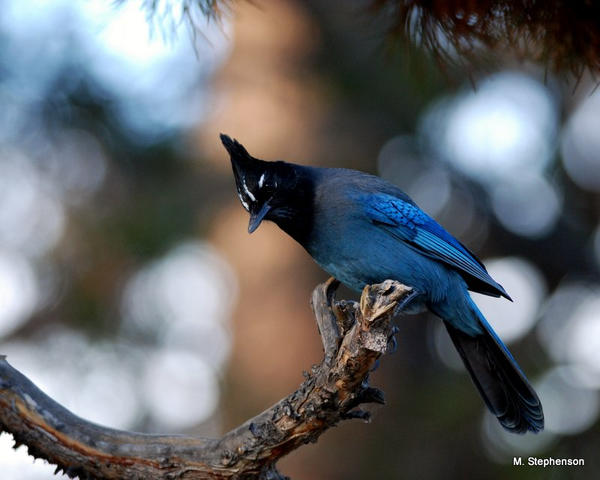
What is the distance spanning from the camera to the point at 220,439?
2.71 m

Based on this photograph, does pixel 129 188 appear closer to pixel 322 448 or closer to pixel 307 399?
pixel 322 448

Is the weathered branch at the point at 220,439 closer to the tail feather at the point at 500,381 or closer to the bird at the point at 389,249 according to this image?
the bird at the point at 389,249

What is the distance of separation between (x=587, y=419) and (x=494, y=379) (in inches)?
91.2

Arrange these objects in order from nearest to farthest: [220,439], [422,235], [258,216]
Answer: [220,439] → [258,216] → [422,235]

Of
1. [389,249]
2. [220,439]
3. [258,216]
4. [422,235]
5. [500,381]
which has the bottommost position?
[220,439]

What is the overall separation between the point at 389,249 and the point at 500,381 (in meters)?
0.84

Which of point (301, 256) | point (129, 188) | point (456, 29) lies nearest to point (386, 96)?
point (301, 256)

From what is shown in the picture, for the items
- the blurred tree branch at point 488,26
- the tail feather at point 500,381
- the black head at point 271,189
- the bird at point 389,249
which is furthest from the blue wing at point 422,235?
the blurred tree branch at point 488,26

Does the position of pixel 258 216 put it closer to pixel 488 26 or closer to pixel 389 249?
pixel 389 249

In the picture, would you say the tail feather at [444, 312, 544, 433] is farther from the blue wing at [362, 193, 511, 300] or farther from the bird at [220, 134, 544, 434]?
the blue wing at [362, 193, 511, 300]

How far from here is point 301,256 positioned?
6.10 meters

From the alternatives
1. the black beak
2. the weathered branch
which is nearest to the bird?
the black beak

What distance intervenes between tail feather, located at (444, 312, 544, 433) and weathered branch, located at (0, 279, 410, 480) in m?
1.17

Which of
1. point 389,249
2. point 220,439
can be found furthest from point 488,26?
point 220,439
